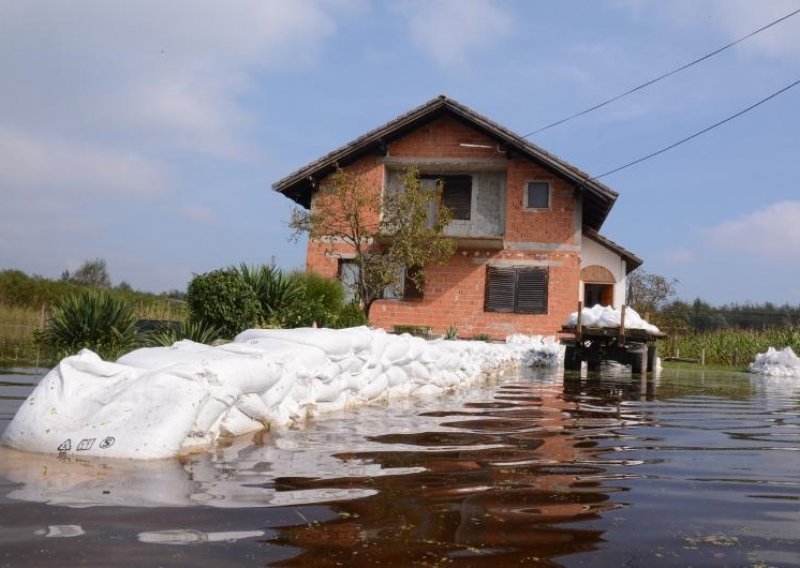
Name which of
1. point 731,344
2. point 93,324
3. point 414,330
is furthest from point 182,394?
point 731,344

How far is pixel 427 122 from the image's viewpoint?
1850 centimetres

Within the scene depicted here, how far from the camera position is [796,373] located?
1580 cm

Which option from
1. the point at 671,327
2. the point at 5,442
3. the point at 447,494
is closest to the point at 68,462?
the point at 5,442

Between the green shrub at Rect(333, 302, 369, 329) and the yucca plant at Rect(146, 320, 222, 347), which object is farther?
the green shrub at Rect(333, 302, 369, 329)

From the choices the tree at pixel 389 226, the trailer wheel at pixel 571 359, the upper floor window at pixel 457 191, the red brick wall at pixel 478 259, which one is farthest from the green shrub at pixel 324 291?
the upper floor window at pixel 457 191

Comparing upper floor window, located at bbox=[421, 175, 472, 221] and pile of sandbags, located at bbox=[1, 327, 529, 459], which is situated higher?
upper floor window, located at bbox=[421, 175, 472, 221]

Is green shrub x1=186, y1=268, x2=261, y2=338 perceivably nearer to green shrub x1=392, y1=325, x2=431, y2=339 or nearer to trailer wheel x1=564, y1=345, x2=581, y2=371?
trailer wheel x1=564, y1=345, x2=581, y2=371

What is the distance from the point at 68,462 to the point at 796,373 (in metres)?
16.3

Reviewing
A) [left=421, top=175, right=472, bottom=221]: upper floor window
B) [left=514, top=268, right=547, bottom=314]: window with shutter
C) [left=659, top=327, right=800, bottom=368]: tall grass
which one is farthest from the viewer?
[left=659, top=327, right=800, bottom=368]: tall grass

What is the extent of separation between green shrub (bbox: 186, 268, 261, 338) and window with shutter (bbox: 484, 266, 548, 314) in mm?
10125

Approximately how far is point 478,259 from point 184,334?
36.9ft

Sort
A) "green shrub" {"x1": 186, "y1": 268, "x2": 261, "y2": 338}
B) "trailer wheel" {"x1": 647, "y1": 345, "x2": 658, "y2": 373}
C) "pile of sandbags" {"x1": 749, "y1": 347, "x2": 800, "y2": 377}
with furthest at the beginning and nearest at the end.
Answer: "pile of sandbags" {"x1": 749, "y1": 347, "x2": 800, "y2": 377} → "trailer wheel" {"x1": 647, "y1": 345, "x2": 658, "y2": 373} → "green shrub" {"x1": 186, "y1": 268, "x2": 261, "y2": 338}

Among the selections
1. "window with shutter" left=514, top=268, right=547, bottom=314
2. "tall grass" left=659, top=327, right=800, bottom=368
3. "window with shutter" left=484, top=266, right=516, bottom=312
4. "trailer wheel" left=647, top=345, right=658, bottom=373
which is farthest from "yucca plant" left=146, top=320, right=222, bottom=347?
"tall grass" left=659, top=327, right=800, bottom=368

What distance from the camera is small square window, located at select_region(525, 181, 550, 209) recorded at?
18.1 meters
